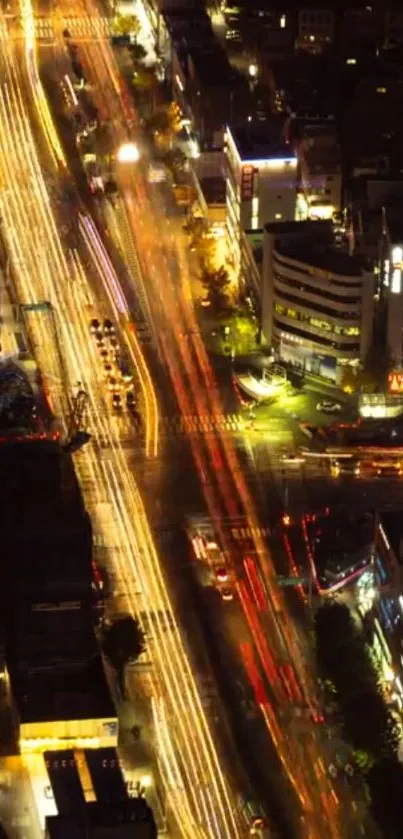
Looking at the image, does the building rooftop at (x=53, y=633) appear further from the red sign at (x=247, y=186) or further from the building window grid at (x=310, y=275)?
the red sign at (x=247, y=186)

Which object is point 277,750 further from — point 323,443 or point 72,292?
point 72,292

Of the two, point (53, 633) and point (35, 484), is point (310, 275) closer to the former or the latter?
point (35, 484)

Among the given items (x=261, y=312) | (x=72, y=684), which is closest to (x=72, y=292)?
(x=261, y=312)

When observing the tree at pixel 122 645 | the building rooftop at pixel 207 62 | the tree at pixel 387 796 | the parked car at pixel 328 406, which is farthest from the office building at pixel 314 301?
the tree at pixel 387 796

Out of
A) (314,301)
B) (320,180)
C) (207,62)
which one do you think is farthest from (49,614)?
(207,62)

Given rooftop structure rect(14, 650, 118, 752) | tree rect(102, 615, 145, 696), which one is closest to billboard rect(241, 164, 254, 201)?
tree rect(102, 615, 145, 696)

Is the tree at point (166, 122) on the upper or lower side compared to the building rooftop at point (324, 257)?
upper

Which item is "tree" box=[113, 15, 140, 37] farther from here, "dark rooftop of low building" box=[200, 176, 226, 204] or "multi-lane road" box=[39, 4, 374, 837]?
"dark rooftop of low building" box=[200, 176, 226, 204]
